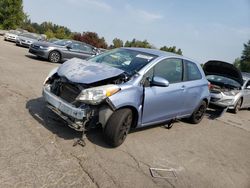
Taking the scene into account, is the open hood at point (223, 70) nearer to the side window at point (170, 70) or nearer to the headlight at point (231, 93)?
the headlight at point (231, 93)

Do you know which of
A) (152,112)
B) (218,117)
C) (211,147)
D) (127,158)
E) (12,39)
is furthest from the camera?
(12,39)

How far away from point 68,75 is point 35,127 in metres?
1.08

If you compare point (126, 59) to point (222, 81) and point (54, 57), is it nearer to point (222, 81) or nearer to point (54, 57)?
point (222, 81)

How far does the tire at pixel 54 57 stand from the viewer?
1600 cm

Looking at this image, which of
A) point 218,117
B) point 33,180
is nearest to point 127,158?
point 33,180

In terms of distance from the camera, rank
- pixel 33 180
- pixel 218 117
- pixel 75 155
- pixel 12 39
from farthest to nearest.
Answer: pixel 12 39
pixel 218 117
pixel 75 155
pixel 33 180

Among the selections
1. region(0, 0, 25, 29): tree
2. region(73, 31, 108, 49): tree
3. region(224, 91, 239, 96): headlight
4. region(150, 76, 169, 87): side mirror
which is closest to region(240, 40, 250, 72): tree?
region(73, 31, 108, 49): tree

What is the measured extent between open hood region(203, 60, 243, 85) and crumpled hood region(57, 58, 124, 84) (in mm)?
7710

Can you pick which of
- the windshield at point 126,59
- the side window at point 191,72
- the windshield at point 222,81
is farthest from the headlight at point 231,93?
the windshield at point 126,59

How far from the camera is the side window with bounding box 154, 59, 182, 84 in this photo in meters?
5.93

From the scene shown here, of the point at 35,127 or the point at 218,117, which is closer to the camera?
the point at 35,127

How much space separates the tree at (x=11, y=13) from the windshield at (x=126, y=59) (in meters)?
35.6

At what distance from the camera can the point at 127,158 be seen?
16.0 feet

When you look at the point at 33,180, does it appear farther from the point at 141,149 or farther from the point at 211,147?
the point at 211,147
